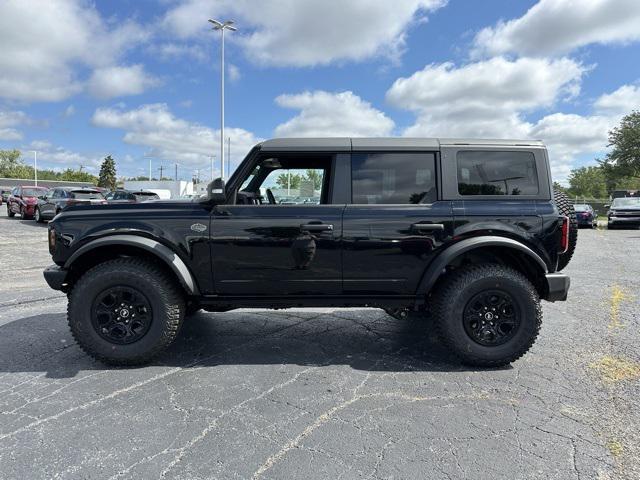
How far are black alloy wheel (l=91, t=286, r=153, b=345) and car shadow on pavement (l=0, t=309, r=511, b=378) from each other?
30cm

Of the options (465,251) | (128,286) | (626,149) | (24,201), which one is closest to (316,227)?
(465,251)

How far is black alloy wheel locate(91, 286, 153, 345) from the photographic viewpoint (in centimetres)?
356

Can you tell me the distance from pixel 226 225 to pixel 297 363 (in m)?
1.32

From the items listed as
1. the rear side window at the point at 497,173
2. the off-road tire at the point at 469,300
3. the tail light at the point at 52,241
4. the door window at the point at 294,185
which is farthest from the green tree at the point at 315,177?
the tail light at the point at 52,241

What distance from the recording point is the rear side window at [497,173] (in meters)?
3.70

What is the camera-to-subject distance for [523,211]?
11.8ft

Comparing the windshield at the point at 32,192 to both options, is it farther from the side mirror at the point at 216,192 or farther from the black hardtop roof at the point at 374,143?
the black hardtop roof at the point at 374,143

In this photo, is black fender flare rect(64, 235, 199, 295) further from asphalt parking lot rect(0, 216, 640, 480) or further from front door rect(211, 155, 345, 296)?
asphalt parking lot rect(0, 216, 640, 480)

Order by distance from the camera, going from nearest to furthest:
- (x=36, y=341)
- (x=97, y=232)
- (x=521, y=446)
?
(x=521, y=446)
(x=97, y=232)
(x=36, y=341)

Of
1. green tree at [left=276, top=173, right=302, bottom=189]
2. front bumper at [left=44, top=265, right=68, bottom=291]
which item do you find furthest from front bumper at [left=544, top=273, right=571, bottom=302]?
front bumper at [left=44, top=265, right=68, bottom=291]

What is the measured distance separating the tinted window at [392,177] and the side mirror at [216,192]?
1.09 meters

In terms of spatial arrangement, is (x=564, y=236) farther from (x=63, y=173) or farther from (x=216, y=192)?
(x=63, y=173)

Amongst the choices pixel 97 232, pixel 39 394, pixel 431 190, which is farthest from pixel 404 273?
pixel 39 394

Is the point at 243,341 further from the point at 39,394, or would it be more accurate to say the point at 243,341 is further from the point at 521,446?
the point at 521,446
